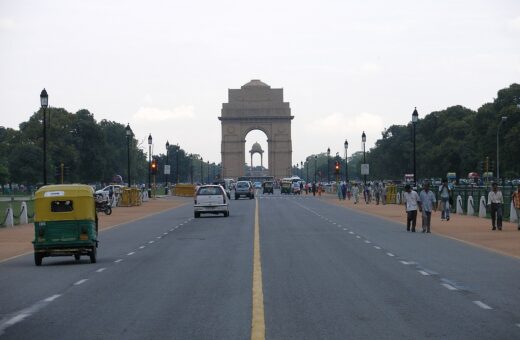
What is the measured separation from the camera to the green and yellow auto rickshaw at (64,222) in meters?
21.5

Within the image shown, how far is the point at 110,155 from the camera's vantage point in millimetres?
129875

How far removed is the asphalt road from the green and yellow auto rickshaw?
41 centimetres

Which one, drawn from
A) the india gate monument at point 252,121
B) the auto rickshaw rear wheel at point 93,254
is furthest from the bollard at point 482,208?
the india gate monument at point 252,121

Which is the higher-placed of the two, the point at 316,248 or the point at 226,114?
the point at 226,114

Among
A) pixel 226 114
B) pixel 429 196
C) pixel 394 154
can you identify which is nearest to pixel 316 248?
pixel 429 196

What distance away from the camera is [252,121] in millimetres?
172125

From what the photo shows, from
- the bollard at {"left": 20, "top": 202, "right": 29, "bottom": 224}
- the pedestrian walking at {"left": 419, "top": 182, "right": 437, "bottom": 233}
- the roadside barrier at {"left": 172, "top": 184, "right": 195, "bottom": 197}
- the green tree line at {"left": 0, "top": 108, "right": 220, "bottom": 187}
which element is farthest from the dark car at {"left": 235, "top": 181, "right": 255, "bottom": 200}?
the pedestrian walking at {"left": 419, "top": 182, "right": 437, "bottom": 233}

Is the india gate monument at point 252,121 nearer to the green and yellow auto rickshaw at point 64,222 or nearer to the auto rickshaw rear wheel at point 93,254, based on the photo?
the green and yellow auto rickshaw at point 64,222

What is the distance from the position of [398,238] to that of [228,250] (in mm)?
7753

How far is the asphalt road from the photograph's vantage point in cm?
1119

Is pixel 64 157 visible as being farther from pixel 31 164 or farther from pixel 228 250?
pixel 228 250

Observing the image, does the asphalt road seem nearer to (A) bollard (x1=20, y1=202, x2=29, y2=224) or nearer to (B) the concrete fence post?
(A) bollard (x1=20, y1=202, x2=29, y2=224)

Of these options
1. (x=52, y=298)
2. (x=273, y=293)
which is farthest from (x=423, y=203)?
(x=52, y=298)

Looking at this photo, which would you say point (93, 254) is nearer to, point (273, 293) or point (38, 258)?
point (38, 258)
